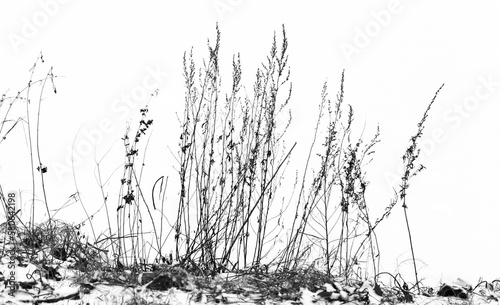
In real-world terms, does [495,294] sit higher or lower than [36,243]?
lower

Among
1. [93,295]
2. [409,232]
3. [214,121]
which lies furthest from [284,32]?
[93,295]

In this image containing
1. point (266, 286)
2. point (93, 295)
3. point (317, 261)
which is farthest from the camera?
point (317, 261)

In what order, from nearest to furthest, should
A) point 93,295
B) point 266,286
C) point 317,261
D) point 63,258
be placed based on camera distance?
1. point 93,295
2. point 266,286
3. point 63,258
4. point 317,261

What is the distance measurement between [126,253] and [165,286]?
664 millimetres

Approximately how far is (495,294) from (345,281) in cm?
111

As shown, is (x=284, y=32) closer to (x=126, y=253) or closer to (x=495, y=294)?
(x=126, y=253)

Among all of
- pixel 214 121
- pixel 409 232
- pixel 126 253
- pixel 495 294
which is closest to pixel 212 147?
pixel 214 121

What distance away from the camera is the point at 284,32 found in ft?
12.6

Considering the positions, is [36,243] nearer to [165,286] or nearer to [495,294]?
[165,286]

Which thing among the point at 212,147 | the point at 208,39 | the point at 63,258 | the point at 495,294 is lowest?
the point at 495,294

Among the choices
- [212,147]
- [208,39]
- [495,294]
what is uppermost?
[208,39]

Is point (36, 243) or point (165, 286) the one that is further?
point (36, 243)

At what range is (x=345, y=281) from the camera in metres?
3.75

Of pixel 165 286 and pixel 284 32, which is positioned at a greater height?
pixel 284 32
